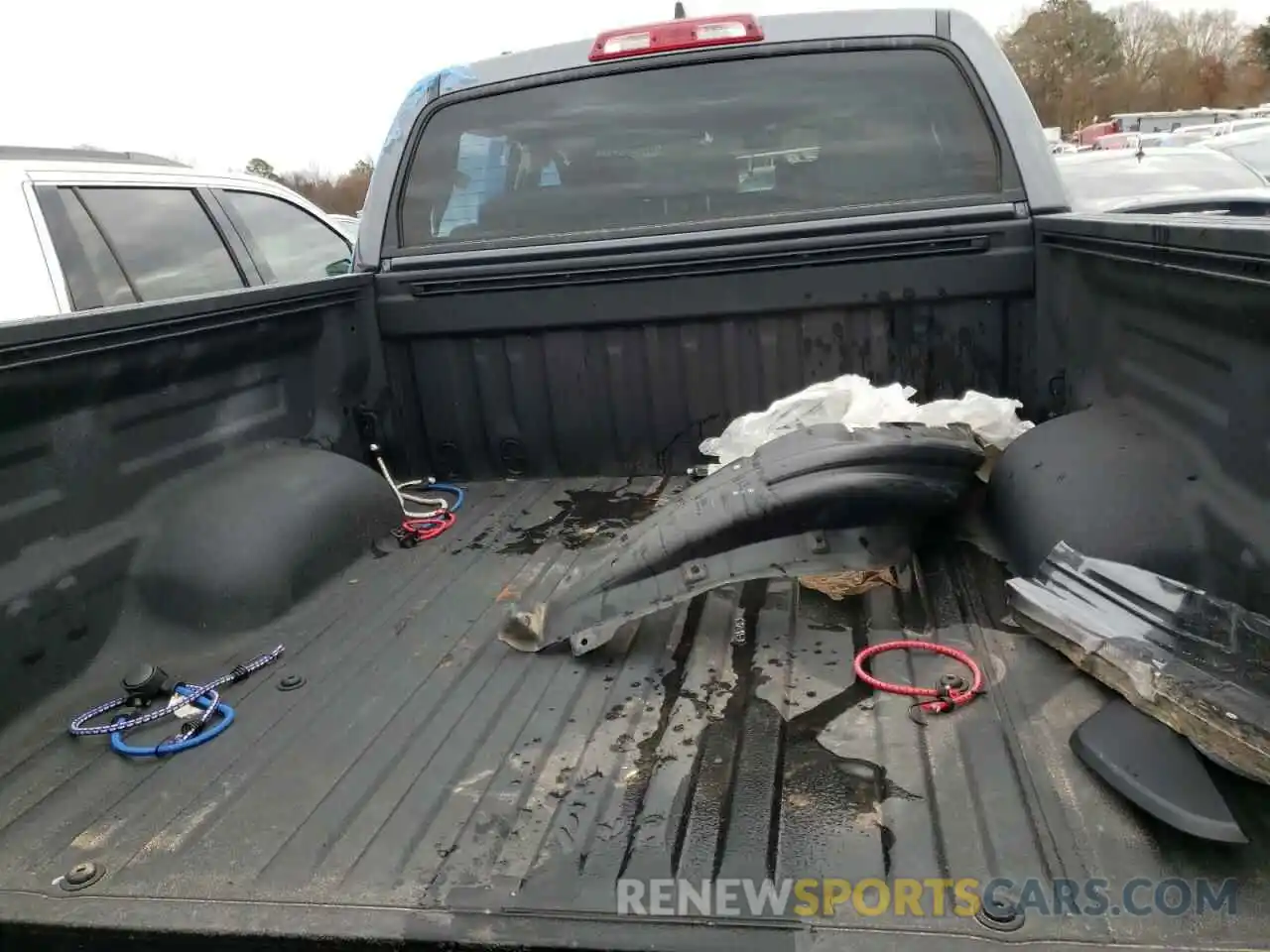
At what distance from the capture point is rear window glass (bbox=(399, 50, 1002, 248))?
2812 millimetres

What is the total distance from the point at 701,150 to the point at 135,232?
3.30m

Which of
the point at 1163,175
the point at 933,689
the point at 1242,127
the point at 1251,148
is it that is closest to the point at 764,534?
the point at 933,689

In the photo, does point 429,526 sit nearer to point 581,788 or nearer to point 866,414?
point 866,414

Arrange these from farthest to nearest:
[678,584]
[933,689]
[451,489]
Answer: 1. [451,489]
2. [678,584]
3. [933,689]

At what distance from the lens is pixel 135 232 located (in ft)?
15.7

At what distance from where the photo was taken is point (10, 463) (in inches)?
70.8

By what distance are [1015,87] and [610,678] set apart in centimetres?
214

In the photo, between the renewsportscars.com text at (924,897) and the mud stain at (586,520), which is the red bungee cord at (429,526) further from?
the renewsportscars.com text at (924,897)

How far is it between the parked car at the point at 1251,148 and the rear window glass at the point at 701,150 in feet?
25.5

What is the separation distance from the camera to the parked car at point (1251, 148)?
909 centimetres

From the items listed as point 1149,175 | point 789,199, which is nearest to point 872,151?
point 789,199

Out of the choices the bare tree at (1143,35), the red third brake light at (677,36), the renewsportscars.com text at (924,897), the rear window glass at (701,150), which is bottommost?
the renewsportscars.com text at (924,897)

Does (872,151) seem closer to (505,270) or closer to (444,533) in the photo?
(505,270)

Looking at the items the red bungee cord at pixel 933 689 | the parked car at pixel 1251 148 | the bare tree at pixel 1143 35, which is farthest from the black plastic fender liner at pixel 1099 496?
the bare tree at pixel 1143 35
